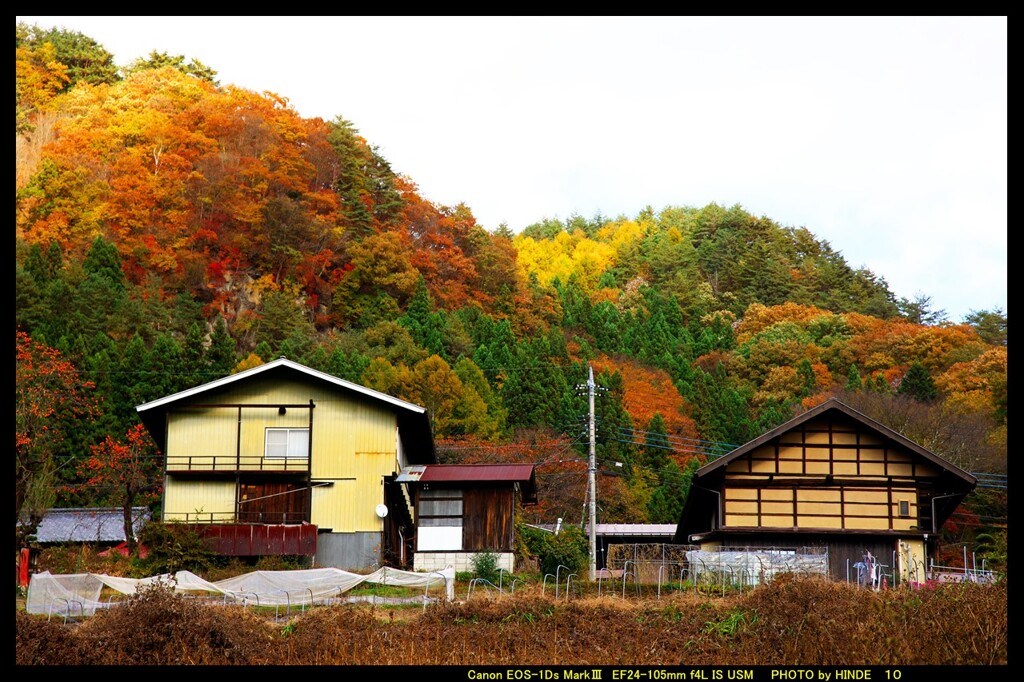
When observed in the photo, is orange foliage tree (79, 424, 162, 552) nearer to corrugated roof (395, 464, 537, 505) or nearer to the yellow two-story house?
the yellow two-story house

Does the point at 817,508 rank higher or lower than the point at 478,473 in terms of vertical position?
lower

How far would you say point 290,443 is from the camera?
29969 mm

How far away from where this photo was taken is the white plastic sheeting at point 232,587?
19344 mm

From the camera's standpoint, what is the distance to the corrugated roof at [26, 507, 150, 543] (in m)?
36.0

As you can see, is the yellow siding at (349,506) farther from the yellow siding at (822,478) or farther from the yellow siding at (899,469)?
the yellow siding at (899,469)

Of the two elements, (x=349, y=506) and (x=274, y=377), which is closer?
(x=349, y=506)

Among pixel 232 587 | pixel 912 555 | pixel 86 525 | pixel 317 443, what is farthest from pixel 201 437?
pixel 912 555

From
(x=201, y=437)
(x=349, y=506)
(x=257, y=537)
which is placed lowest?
(x=257, y=537)

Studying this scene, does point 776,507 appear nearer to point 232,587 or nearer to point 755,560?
point 755,560

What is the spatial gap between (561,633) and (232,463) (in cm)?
1375

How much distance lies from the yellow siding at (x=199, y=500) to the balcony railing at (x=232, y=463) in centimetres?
40

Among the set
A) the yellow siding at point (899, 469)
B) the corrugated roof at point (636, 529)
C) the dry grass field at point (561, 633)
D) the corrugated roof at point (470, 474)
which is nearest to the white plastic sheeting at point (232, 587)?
the dry grass field at point (561, 633)

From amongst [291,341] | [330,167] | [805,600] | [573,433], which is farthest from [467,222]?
[805,600]

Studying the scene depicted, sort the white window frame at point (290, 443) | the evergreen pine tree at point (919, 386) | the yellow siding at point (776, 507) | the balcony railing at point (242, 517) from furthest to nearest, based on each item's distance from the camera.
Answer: the evergreen pine tree at point (919, 386) → the white window frame at point (290, 443) → the balcony railing at point (242, 517) → the yellow siding at point (776, 507)
